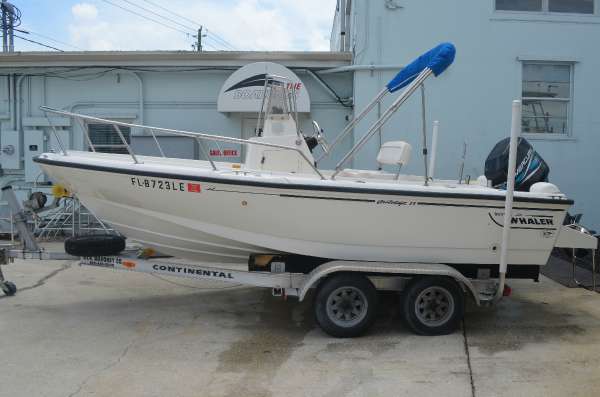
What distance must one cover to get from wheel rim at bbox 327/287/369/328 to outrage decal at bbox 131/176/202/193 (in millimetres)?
1580

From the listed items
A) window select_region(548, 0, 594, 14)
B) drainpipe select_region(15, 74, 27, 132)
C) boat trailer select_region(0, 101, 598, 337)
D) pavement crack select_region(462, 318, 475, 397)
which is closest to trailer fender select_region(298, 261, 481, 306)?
boat trailer select_region(0, 101, 598, 337)

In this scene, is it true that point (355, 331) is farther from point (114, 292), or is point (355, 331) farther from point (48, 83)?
point (48, 83)

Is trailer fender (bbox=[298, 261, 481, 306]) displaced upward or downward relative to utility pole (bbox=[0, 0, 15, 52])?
downward

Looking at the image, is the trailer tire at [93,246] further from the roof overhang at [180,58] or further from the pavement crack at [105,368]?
the roof overhang at [180,58]

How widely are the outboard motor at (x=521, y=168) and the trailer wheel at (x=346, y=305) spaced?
1866mm

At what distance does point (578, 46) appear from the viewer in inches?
377

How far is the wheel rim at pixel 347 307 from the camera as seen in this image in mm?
5125

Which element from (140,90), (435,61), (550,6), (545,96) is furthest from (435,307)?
(140,90)

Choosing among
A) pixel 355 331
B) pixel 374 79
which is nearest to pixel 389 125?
pixel 374 79

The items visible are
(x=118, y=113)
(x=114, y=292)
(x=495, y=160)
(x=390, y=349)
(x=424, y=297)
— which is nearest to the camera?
(x=390, y=349)

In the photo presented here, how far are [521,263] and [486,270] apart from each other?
0.33 meters

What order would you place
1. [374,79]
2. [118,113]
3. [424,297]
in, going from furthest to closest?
[118,113] < [374,79] < [424,297]

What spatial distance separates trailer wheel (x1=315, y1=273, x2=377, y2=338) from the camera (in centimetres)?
509

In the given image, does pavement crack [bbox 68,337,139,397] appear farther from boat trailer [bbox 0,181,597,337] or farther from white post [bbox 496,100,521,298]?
white post [bbox 496,100,521,298]
